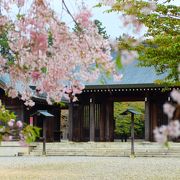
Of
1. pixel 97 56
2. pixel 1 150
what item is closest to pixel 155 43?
pixel 97 56

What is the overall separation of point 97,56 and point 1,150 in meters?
22.1

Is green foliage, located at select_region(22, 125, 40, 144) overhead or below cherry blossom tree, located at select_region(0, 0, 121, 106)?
below

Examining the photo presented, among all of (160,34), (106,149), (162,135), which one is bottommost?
(106,149)

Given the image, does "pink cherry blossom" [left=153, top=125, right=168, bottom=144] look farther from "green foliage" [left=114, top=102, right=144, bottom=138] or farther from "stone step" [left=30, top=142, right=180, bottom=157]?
"green foliage" [left=114, top=102, right=144, bottom=138]

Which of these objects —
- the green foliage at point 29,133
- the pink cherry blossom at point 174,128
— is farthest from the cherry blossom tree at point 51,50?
the pink cherry blossom at point 174,128

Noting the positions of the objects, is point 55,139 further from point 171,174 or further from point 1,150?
point 171,174

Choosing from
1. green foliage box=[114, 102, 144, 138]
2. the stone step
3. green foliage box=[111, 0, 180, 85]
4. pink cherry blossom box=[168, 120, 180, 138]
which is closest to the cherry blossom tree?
pink cherry blossom box=[168, 120, 180, 138]

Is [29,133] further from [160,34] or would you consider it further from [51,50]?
[160,34]

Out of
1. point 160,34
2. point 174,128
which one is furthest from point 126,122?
point 174,128

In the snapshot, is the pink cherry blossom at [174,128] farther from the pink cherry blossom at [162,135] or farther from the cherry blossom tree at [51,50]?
the cherry blossom tree at [51,50]

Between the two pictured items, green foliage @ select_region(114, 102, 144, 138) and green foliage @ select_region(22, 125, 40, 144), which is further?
green foliage @ select_region(114, 102, 144, 138)

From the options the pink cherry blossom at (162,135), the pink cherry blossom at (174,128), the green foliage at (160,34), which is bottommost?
the pink cherry blossom at (162,135)

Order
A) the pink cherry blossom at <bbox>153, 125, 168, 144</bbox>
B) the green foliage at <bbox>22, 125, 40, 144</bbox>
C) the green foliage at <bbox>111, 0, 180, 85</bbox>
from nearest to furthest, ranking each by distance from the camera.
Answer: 1. the pink cherry blossom at <bbox>153, 125, 168, 144</bbox>
2. the green foliage at <bbox>22, 125, 40, 144</bbox>
3. the green foliage at <bbox>111, 0, 180, 85</bbox>

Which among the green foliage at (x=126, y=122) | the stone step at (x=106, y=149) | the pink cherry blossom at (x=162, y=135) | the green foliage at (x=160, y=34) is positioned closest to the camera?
the pink cherry blossom at (x=162, y=135)
